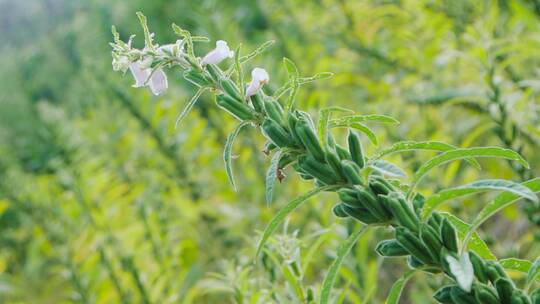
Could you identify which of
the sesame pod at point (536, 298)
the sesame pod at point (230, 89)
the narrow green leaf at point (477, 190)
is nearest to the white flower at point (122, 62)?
the sesame pod at point (230, 89)

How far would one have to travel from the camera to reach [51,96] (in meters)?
5.79

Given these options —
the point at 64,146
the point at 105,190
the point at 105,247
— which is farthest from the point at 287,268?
the point at 105,190

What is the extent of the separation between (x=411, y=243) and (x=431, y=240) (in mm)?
15

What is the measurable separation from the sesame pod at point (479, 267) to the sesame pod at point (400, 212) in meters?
0.05

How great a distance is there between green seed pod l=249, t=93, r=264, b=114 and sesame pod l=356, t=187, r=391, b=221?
11 centimetres

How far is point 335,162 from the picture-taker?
0.52 m

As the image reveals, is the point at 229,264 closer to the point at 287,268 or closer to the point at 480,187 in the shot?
the point at 287,268

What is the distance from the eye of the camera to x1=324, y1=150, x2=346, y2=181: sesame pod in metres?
0.52

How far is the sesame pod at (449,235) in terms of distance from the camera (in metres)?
0.48

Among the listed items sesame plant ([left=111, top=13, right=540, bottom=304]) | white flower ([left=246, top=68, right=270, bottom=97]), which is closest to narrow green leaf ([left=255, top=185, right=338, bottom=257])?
sesame plant ([left=111, top=13, right=540, bottom=304])

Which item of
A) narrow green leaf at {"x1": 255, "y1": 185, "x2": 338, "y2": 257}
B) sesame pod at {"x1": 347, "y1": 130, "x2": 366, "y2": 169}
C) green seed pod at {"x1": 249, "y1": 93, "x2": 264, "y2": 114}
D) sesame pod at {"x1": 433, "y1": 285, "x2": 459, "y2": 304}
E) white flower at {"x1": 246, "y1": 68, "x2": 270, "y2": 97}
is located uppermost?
white flower at {"x1": 246, "y1": 68, "x2": 270, "y2": 97}

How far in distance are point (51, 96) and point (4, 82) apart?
16.4 inches

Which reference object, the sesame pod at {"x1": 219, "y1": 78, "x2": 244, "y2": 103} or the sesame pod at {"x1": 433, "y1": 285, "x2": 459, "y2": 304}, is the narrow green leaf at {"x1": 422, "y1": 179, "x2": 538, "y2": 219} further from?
the sesame pod at {"x1": 219, "y1": 78, "x2": 244, "y2": 103}

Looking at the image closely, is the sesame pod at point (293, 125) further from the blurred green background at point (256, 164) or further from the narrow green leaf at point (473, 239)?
the blurred green background at point (256, 164)
